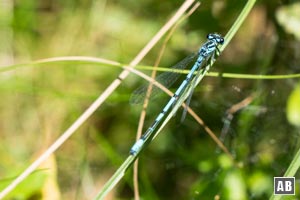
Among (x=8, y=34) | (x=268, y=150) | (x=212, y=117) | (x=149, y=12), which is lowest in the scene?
(x=268, y=150)

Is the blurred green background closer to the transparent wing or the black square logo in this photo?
the transparent wing

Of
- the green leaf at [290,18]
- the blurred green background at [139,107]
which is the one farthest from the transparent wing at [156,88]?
the green leaf at [290,18]

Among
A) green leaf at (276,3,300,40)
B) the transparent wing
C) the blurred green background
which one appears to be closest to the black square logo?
the blurred green background

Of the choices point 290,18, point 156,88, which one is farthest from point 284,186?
point 290,18

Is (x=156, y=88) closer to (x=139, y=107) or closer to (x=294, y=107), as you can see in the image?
(x=294, y=107)

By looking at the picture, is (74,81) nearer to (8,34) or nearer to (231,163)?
(8,34)

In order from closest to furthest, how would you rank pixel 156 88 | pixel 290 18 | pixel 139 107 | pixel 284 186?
pixel 284 186 < pixel 156 88 < pixel 290 18 < pixel 139 107

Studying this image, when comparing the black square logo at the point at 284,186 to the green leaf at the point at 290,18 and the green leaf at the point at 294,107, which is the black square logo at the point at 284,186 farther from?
the green leaf at the point at 290,18

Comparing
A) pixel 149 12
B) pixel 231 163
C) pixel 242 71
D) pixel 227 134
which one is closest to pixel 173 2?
pixel 149 12
